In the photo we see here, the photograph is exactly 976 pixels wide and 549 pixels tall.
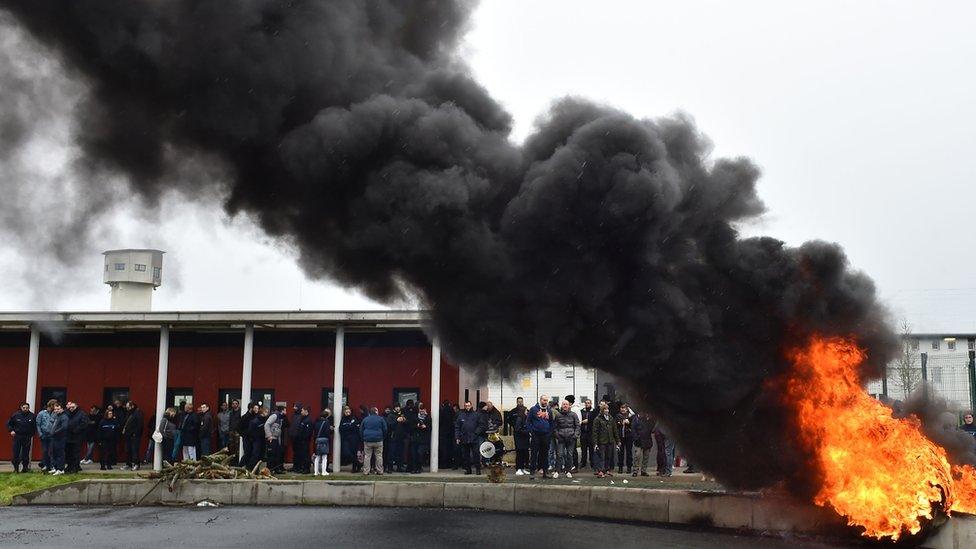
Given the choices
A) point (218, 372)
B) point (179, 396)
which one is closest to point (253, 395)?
point (218, 372)

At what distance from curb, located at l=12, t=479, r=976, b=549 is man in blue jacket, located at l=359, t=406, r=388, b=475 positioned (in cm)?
362

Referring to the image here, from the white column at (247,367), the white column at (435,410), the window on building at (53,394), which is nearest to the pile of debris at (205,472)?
the white column at (435,410)

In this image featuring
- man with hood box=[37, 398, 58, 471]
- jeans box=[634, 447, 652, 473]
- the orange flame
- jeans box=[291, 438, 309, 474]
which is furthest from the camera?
jeans box=[291, 438, 309, 474]

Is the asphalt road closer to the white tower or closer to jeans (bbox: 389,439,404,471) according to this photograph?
jeans (bbox: 389,439,404,471)

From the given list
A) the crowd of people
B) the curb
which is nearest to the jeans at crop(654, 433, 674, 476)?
the crowd of people

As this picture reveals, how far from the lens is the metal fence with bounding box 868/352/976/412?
12.2m

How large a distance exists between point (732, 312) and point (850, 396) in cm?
159

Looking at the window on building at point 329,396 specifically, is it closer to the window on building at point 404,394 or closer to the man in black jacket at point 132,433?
the window on building at point 404,394

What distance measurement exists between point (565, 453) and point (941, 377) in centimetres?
665

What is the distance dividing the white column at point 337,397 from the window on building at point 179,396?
392cm

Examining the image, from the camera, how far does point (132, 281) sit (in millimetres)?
30922

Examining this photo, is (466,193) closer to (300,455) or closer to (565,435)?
(565,435)

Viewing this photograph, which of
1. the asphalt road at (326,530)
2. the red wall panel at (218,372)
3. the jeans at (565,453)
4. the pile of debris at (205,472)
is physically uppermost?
the red wall panel at (218,372)

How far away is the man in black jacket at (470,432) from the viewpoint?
1875 centimetres
